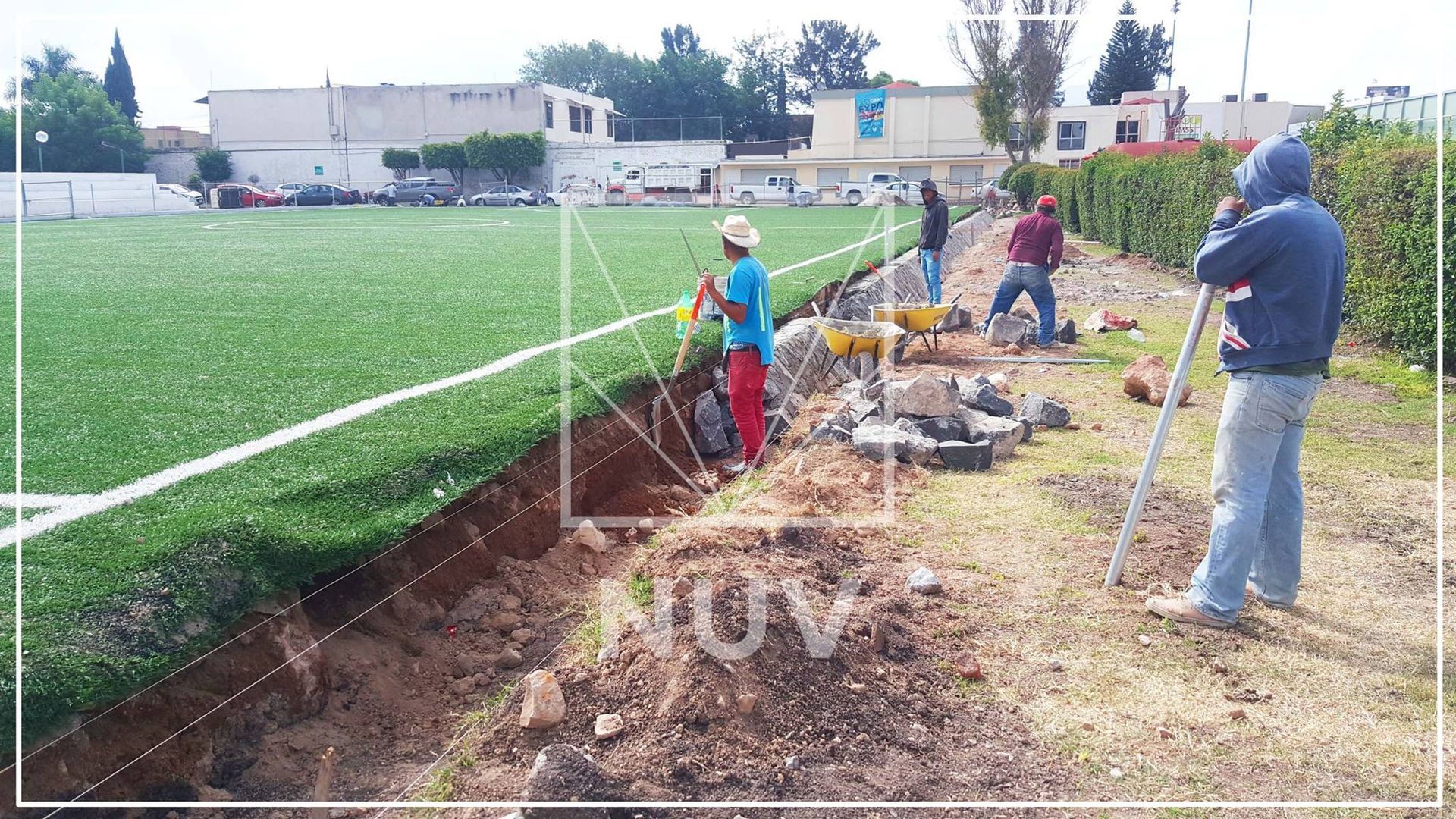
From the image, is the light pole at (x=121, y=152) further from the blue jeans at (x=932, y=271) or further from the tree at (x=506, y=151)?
the blue jeans at (x=932, y=271)

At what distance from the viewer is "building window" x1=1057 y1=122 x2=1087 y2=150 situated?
60406 mm

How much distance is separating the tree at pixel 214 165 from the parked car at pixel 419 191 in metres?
8.54

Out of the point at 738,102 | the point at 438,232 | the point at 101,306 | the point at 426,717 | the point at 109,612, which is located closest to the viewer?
the point at 109,612

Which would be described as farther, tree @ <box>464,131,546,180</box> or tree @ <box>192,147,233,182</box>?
tree @ <box>192,147,233,182</box>

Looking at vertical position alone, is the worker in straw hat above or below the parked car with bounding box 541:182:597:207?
below

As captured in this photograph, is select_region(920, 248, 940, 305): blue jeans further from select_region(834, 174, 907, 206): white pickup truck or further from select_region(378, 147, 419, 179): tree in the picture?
select_region(378, 147, 419, 179): tree

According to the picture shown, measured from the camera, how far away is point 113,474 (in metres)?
4.97

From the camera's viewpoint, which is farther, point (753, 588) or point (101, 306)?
point (101, 306)

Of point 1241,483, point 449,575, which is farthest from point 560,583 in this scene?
point 1241,483

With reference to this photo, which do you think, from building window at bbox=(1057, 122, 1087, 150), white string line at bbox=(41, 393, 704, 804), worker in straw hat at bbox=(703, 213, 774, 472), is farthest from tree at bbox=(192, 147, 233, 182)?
white string line at bbox=(41, 393, 704, 804)

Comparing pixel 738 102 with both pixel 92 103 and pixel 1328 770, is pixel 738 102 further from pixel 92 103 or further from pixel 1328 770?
pixel 1328 770

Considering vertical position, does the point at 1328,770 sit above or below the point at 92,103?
below

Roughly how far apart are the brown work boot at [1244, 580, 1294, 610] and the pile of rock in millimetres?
2288

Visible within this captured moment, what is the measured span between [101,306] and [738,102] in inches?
1667
